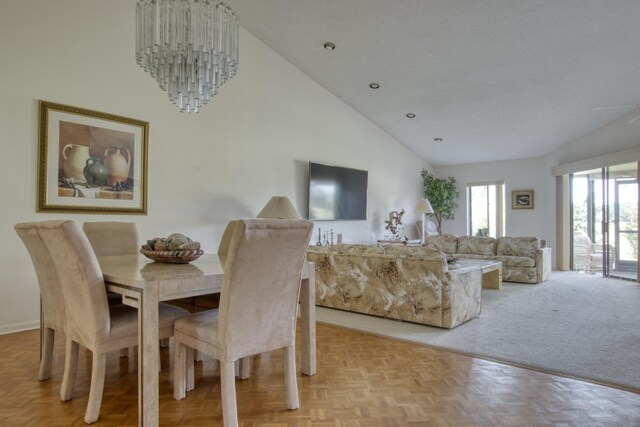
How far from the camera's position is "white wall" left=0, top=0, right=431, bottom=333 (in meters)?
3.51

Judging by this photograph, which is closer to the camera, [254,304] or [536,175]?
[254,304]

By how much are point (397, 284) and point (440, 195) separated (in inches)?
232

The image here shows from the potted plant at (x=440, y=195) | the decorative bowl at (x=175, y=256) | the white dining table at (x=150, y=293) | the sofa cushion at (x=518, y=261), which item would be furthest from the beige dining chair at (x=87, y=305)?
the potted plant at (x=440, y=195)

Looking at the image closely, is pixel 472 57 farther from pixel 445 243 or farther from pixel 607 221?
pixel 607 221

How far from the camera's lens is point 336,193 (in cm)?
670

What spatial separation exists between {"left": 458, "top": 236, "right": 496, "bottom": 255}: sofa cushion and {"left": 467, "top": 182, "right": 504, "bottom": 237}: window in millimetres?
2468

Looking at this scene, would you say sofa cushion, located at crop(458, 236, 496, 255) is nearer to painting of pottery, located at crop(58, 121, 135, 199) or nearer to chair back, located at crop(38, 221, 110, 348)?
painting of pottery, located at crop(58, 121, 135, 199)

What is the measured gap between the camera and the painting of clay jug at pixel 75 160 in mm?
3779

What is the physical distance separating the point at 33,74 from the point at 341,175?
4455mm

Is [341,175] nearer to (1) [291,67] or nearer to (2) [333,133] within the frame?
(2) [333,133]

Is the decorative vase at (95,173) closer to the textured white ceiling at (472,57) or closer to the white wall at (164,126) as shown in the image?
the white wall at (164,126)

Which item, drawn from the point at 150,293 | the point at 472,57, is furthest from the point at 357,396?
the point at 472,57

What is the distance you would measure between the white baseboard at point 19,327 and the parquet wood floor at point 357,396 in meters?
0.69

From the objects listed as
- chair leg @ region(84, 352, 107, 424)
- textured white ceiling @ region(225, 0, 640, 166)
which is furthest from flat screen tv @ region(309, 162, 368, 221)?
chair leg @ region(84, 352, 107, 424)
